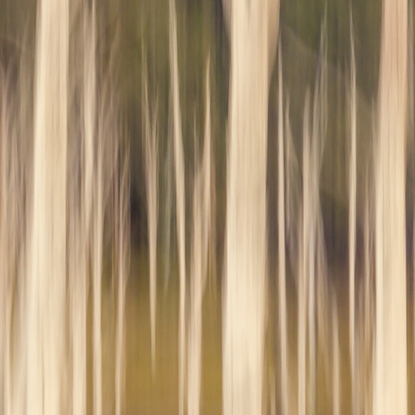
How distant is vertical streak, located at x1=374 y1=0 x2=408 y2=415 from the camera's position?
0.48 m

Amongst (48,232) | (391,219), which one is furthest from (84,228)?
(391,219)

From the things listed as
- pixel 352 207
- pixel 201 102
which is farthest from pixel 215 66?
pixel 352 207

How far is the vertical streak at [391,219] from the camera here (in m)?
0.48

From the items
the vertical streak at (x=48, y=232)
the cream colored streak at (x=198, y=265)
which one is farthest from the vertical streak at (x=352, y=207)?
the vertical streak at (x=48, y=232)

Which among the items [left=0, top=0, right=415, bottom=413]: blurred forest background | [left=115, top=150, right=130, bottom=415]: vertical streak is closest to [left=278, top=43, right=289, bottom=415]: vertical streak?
[left=0, top=0, right=415, bottom=413]: blurred forest background

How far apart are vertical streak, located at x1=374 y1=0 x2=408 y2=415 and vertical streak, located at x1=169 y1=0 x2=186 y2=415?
5.9 inches

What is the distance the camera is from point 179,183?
0.49 m

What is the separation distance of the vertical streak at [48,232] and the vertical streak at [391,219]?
9.7 inches

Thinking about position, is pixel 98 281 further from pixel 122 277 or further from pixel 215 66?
pixel 215 66

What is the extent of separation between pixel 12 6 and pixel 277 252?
0.28 metres

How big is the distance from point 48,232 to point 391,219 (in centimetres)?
27

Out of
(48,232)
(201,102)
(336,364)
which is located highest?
(201,102)

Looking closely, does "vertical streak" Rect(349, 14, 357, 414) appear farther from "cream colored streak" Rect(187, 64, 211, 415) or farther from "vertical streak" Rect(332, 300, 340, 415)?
"cream colored streak" Rect(187, 64, 211, 415)

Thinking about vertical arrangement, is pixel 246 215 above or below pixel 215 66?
below
